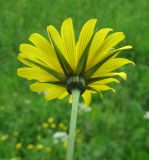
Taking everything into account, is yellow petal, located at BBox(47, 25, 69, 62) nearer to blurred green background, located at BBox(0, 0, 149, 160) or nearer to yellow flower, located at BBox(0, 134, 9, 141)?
blurred green background, located at BBox(0, 0, 149, 160)

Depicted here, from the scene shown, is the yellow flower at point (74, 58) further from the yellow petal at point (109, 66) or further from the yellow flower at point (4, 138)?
the yellow flower at point (4, 138)

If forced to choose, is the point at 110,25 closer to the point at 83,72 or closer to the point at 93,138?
the point at 93,138

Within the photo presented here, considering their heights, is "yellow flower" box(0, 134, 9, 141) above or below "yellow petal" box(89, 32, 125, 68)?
above

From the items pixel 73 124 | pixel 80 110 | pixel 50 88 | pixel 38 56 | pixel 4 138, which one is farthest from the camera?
pixel 80 110

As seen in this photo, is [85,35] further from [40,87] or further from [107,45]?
[40,87]

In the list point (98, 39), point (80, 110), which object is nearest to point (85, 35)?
point (98, 39)

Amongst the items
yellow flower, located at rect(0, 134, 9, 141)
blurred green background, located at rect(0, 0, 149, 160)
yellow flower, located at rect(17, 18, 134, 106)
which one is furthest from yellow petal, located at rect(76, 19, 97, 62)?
yellow flower, located at rect(0, 134, 9, 141)

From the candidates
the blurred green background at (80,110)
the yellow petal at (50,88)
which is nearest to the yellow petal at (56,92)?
the yellow petal at (50,88)

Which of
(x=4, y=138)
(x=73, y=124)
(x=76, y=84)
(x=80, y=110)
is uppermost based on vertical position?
(x=80, y=110)
